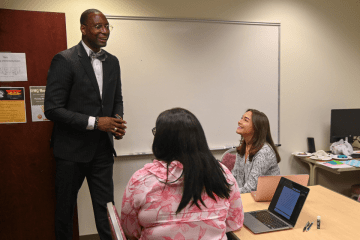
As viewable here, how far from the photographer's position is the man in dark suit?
1.82 m

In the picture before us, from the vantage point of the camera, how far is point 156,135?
3.70ft

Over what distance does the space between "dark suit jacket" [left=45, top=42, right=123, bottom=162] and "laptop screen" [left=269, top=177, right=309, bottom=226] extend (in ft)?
4.04

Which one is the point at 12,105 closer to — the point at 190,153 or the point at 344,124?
the point at 190,153

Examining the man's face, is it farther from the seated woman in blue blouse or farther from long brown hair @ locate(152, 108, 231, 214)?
the seated woman in blue blouse

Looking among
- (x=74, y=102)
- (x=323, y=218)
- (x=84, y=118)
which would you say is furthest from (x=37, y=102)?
(x=323, y=218)

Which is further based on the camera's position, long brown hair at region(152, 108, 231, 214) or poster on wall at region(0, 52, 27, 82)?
poster on wall at region(0, 52, 27, 82)

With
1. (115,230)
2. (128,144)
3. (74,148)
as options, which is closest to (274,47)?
(128,144)

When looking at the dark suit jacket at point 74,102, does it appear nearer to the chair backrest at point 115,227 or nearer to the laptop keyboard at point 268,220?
the chair backrest at point 115,227

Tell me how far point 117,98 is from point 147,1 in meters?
1.25

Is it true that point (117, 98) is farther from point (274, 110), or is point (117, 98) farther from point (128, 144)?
point (274, 110)

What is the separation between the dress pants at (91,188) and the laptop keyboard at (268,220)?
1084 millimetres

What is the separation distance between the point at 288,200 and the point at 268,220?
144 mm

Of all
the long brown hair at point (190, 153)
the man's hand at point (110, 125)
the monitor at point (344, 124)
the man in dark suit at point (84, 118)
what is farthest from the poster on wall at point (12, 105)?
the monitor at point (344, 124)

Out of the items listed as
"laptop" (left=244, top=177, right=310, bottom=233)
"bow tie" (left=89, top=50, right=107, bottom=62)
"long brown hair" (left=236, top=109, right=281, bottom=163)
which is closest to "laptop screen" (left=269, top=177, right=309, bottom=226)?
"laptop" (left=244, top=177, right=310, bottom=233)
